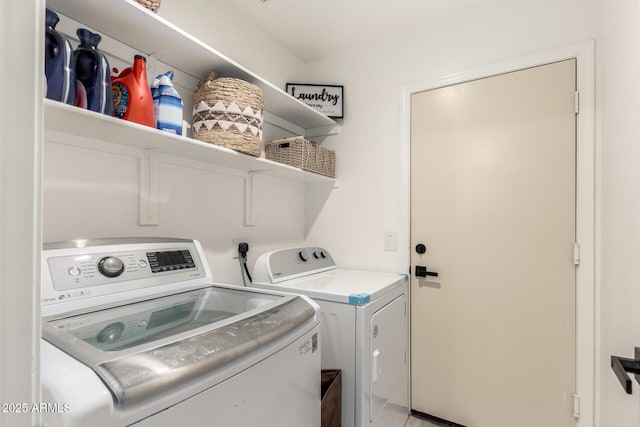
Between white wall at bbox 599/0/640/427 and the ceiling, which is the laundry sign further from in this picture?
white wall at bbox 599/0/640/427

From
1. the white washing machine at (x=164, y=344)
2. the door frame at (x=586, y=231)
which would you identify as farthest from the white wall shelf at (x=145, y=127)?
the door frame at (x=586, y=231)

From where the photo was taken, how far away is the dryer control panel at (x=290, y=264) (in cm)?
165

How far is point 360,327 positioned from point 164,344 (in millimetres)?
900

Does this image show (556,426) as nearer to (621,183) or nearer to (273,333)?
(621,183)

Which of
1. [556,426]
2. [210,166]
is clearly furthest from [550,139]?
[210,166]

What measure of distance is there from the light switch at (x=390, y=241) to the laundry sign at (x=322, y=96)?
0.98 metres

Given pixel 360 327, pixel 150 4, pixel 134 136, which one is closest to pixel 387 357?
pixel 360 327

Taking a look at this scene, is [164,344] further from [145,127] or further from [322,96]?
[322,96]

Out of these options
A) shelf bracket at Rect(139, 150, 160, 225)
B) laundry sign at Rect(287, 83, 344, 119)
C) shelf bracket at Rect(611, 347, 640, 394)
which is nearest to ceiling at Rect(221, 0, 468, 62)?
laundry sign at Rect(287, 83, 344, 119)

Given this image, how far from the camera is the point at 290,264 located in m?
1.82

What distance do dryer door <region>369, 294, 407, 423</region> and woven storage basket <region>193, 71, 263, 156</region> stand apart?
1.09m

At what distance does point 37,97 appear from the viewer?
372 mm

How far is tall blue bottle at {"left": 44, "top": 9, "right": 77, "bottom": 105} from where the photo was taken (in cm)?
89

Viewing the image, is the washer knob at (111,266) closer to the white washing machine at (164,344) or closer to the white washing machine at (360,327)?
the white washing machine at (164,344)
